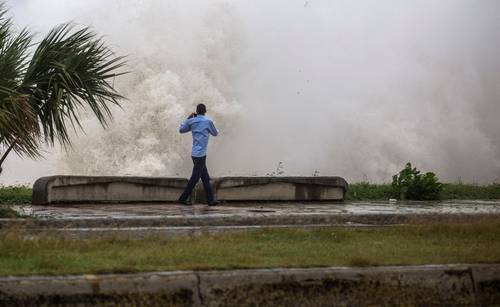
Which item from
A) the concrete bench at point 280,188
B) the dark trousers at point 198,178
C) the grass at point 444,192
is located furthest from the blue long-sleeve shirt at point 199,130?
the grass at point 444,192

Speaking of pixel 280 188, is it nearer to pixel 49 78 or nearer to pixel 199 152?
pixel 199 152

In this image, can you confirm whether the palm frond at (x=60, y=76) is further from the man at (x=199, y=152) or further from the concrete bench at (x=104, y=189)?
the man at (x=199, y=152)

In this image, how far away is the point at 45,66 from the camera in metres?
11.2

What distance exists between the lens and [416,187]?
17.5 meters

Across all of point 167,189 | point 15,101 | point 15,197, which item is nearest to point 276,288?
point 15,101

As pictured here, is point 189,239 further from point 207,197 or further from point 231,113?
point 231,113

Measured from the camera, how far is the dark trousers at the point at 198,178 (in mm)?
13422

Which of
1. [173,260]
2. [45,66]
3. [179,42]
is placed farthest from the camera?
[179,42]

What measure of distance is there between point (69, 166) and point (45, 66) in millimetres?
22010

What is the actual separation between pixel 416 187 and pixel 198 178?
570cm

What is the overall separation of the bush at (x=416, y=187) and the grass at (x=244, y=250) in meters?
7.89

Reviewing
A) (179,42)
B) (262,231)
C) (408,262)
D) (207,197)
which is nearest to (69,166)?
(179,42)

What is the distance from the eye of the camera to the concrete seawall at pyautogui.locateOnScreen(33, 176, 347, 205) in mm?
13055

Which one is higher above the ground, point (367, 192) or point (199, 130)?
point (199, 130)
